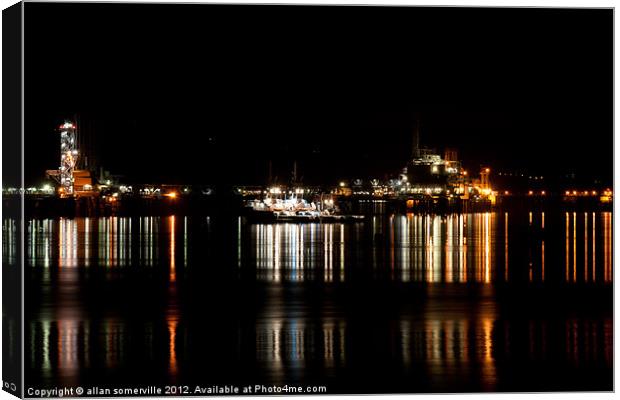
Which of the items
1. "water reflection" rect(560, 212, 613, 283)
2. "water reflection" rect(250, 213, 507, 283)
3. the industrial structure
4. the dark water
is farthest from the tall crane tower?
the dark water

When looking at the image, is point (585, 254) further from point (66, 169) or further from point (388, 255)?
point (66, 169)

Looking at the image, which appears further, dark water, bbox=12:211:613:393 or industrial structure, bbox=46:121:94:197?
industrial structure, bbox=46:121:94:197

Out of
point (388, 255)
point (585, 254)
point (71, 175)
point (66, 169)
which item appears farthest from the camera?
point (71, 175)

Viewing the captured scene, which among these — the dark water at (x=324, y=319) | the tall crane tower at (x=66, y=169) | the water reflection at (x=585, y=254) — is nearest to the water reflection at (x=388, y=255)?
the dark water at (x=324, y=319)

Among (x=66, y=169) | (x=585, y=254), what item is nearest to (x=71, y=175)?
(x=66, y=169)

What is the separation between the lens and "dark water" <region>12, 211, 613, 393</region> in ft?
28.0

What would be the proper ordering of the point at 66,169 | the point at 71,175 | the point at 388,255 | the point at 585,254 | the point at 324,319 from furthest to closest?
the point at 71,175
the point at 66,169
the point at 585,254
the point at 388,255
the point at 324,319

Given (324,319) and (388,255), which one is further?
(388,255)

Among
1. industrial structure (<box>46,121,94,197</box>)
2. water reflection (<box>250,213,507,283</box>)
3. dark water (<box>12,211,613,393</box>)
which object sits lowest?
dark water (<box>12,211,613,393</box>)

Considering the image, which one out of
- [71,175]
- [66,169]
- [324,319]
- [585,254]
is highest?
[66,169]

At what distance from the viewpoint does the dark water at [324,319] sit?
28.0 feet

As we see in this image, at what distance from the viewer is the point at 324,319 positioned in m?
11.9

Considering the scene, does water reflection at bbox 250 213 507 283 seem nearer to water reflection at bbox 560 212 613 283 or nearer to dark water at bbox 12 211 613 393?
dark water at bbox 12 211 613 393

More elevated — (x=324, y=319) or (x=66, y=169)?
(x=66, y=169)
